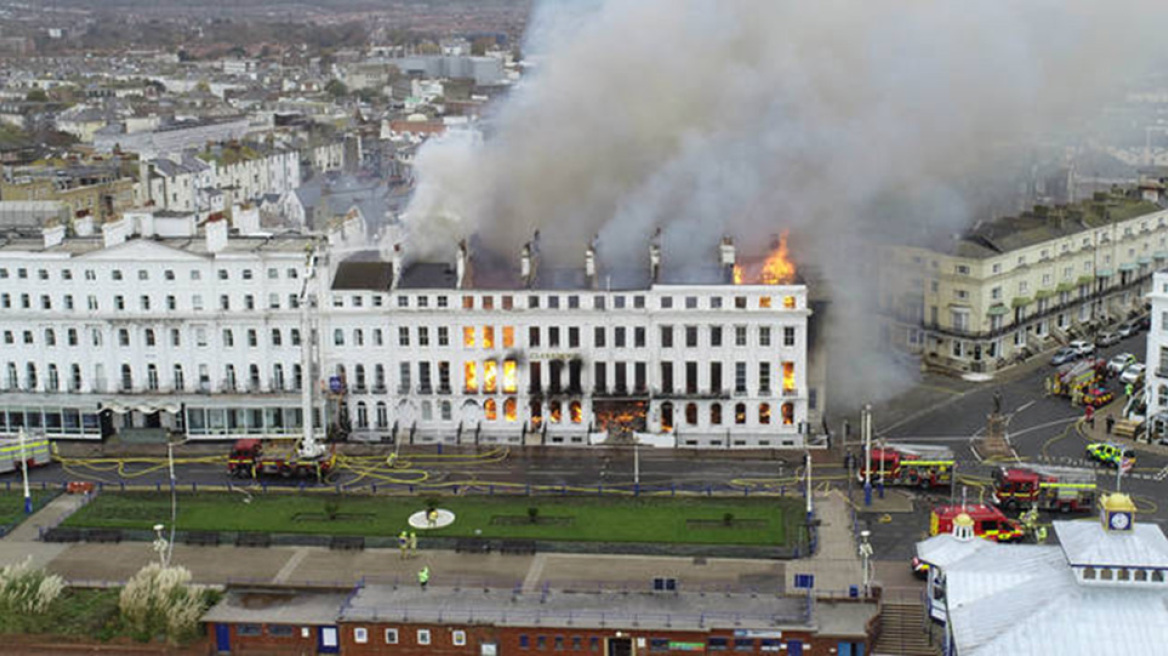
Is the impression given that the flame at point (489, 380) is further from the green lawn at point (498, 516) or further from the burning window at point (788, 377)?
the burning window at point (788, 377)

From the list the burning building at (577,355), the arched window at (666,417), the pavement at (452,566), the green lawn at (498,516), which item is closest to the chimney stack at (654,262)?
the burning building at (577,355)

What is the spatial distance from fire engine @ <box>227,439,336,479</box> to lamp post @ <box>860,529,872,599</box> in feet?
78.1

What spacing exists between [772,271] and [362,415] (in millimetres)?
20150

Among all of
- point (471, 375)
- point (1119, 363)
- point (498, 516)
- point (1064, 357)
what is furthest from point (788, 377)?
point (1119, 363)

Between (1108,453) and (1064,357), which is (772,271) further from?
(1064,357)

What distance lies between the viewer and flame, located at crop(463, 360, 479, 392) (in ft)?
228

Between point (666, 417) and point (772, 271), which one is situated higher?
point (772, 271)

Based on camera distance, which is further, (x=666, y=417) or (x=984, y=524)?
(x=666, y=417)

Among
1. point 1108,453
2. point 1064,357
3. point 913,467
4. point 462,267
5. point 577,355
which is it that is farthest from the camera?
point 1064,357

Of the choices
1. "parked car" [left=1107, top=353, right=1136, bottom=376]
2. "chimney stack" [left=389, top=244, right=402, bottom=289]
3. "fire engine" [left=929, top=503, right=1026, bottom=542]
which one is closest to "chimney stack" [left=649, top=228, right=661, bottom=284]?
"chimney stack" [left=389, top=244, right=402, bottom=289]

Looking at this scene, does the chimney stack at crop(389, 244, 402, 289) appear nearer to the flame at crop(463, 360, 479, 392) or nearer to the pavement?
the flame at crop(463, 360, 479, 392)

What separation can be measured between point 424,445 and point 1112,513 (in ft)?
112

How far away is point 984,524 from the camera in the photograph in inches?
2181

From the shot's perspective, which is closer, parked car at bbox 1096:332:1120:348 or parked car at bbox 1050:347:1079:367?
parked car at bbox 1050:347:1079:367
